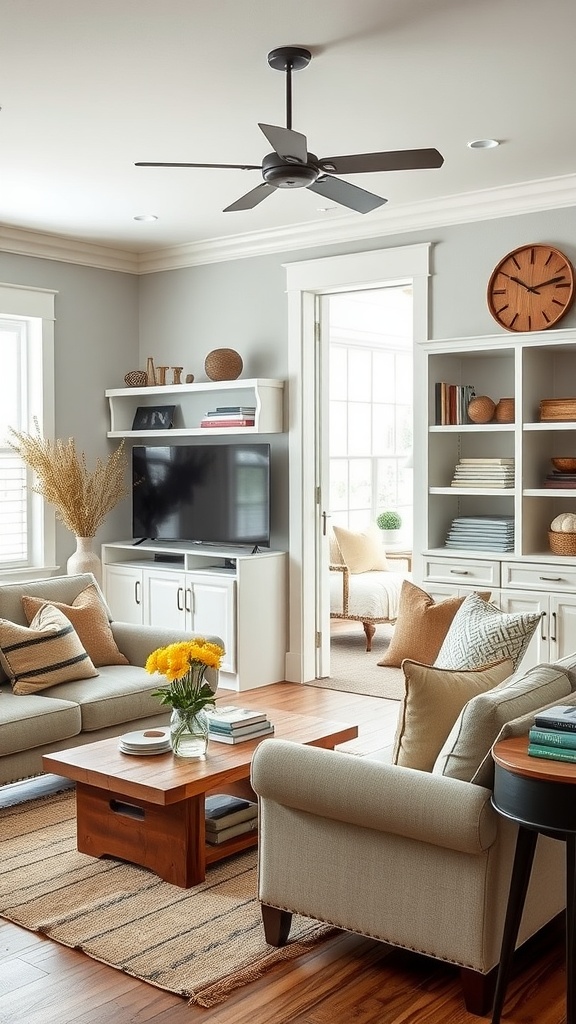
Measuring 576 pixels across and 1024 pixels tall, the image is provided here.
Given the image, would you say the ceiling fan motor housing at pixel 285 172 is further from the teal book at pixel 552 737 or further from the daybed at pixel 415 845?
the teal book at pixel 552 737

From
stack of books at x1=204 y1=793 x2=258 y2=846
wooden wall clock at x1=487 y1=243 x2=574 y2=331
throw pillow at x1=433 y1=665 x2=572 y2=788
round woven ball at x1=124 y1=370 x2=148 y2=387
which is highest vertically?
wooden wall clock at x1=487 y1=243 x2=574 y2=331

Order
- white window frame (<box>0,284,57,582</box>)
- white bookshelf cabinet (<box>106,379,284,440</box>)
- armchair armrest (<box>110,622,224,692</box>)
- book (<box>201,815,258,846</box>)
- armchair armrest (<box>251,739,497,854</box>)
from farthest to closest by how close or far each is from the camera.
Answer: white window frame (<box>0,284,57,582</box>)
white bookshelf cabinet (<box>106,379,284,440</box>)
armchair armrest (<box>110,622,224,692</box>)
book (<box>201,815,258,846</box>)
armchair armrest (<box>251,739,497,854</box>)

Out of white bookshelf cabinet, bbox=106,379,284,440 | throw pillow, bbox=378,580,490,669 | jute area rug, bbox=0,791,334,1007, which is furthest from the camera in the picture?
white bookshelf cabinet, bbox=106,379,284,440

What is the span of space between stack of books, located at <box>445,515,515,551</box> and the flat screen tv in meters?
1.35

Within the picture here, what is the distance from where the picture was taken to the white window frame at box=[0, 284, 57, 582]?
6.59 m

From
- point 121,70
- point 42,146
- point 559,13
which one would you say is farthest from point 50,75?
point 559,13

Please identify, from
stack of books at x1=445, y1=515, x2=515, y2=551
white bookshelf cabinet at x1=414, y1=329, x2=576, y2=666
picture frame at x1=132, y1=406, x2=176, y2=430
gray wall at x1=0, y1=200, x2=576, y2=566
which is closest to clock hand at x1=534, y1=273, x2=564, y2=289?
white bookshelf cabinet at x1=414, y1=329, x2=576, y2=666

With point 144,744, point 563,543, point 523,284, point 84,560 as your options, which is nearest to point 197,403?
point 84,560

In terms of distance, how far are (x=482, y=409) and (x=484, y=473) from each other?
0.34 m

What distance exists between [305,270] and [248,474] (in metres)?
1.31

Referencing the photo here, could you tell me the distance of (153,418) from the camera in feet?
23.1

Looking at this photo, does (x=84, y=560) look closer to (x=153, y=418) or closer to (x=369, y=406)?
(x=153, y=418)

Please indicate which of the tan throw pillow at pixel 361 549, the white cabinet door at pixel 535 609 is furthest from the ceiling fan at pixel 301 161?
the tan throw pillow at pixel 361 549

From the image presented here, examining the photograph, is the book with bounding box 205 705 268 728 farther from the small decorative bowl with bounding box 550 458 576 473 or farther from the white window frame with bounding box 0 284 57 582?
the white window frame with bounding box 0 284 57 582
